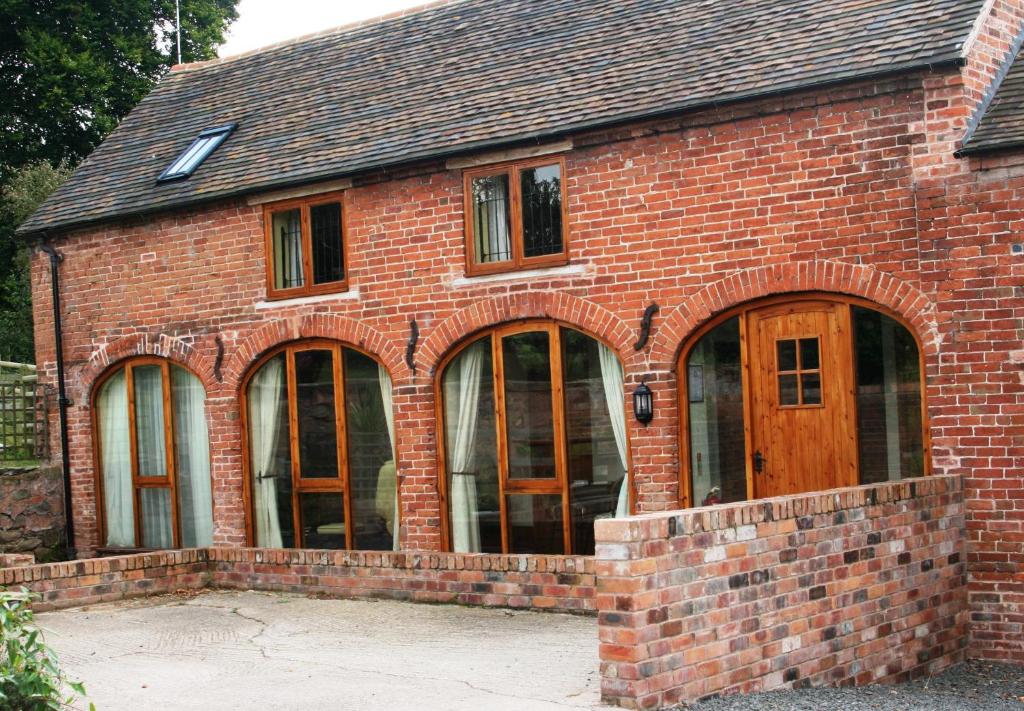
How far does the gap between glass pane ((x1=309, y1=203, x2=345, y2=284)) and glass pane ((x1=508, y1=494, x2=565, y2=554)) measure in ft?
11.0

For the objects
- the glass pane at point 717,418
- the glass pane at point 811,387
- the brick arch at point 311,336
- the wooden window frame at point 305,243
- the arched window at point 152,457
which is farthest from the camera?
the arched window at point 152,457

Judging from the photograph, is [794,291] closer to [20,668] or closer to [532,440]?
[532,440]

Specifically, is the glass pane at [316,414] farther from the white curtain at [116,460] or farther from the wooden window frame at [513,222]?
the white curtain at [116,460]

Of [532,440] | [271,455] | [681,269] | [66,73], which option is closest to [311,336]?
[271,455]

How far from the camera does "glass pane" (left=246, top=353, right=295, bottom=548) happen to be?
1446 cm

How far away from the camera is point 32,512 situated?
16.2 m

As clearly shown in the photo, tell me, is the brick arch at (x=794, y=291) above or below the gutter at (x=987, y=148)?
below

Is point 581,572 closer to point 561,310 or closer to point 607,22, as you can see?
point 561,310

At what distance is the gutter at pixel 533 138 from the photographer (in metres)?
10.4

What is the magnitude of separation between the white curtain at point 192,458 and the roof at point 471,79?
2.27m

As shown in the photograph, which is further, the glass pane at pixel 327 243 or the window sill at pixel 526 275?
the glass pane at pixel 327 243

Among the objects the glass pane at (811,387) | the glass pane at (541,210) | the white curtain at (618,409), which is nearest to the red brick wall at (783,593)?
the glass pane at (811,387)

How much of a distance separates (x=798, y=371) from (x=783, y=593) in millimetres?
3597

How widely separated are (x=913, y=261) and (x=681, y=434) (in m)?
2.63
